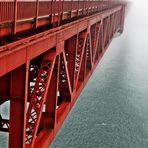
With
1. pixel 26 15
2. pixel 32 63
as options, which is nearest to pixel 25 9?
pixel 26 15

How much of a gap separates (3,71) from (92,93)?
162 feet

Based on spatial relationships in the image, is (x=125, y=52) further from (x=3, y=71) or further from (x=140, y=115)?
(x=3, y=71)

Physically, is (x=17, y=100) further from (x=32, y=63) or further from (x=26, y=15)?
(x=32, y=63)

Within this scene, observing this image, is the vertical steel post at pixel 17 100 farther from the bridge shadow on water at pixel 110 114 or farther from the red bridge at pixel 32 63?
the bridge shadow on water at pixel 110 114

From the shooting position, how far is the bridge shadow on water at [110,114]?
40.1m

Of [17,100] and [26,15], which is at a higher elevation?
[26,15]

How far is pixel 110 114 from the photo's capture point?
1900 inches

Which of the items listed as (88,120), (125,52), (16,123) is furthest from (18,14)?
(125,52)

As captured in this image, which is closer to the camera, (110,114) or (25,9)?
(25,9)

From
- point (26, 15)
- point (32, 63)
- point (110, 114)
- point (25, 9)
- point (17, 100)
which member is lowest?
point (110, 114)

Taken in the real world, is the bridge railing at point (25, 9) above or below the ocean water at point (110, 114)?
above

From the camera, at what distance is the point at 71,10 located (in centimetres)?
1711

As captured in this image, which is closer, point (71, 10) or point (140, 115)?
point (71, 10)

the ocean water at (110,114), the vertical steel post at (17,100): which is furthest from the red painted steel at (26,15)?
the ocean water at (110,114)
